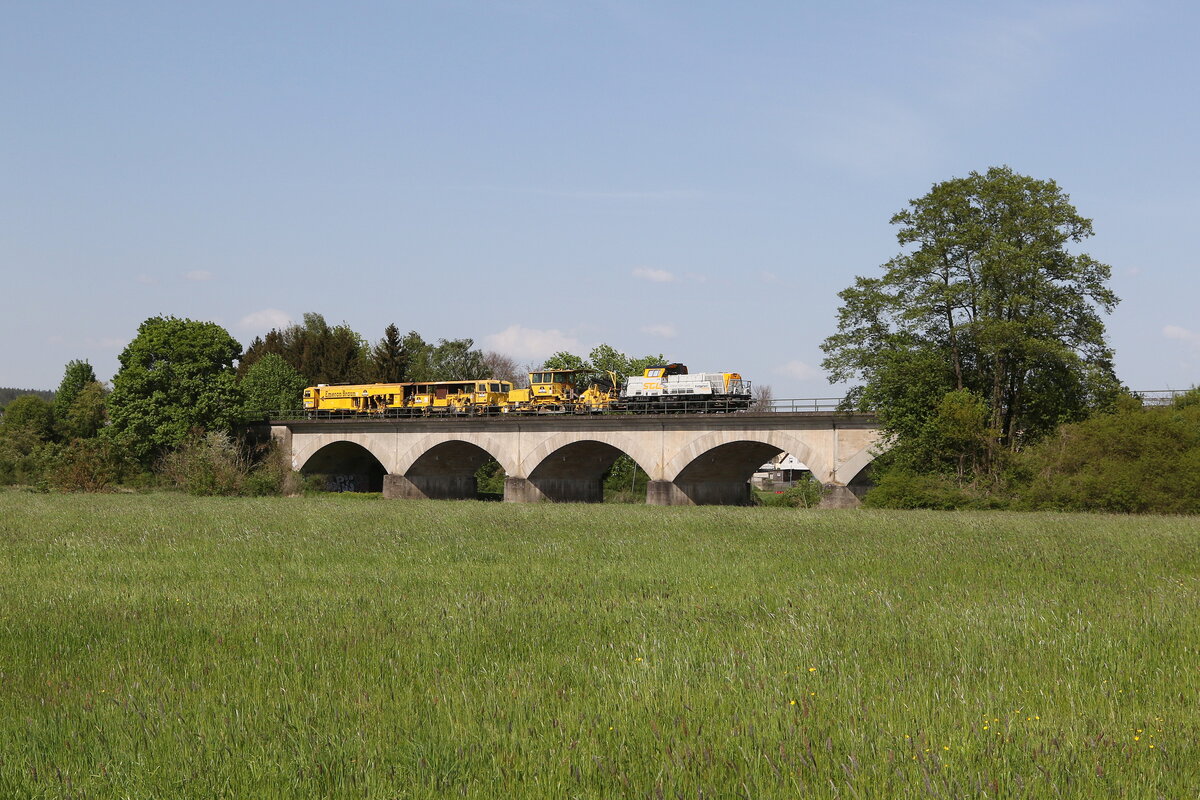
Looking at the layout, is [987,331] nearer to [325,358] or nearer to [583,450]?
[583,450]

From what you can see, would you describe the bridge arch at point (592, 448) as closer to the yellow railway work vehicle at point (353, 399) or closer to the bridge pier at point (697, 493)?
the bridge pier at point (697, 493)

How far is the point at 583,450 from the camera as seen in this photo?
6266cm

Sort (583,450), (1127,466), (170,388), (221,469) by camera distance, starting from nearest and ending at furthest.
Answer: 1. (1127,466)
2. (221,469)
3. (583,450)
4. (170,388)

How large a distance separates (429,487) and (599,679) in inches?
2485

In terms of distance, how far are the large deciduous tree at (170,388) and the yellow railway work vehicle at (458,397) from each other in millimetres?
11533

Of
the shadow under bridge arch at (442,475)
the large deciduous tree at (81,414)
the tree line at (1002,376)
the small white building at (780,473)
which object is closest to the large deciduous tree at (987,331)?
the tree line at (1002,376)

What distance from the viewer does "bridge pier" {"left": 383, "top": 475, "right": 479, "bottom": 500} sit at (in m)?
67.7

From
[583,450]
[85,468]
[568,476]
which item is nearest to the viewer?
[85,468]

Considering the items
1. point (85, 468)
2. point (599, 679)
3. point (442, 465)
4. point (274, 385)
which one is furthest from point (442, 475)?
point (599, 679)

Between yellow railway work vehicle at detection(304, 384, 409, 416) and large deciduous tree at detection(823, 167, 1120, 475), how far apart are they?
3662 cm

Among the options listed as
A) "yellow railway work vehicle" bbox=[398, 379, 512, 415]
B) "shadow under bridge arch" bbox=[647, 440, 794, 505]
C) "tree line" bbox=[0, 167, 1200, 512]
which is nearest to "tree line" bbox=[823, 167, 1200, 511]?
"tree line" bbox=[0, 167, 1200, 512]

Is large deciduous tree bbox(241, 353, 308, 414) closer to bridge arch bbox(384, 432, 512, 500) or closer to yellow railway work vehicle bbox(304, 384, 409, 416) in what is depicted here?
yellow railway work vehicle bbox(304, 384, 409, 416)

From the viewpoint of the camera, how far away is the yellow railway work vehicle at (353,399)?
72.0 metres

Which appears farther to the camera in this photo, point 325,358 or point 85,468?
point 325,358
